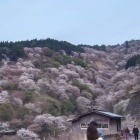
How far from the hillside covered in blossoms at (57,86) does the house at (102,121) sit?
9472 millimetres

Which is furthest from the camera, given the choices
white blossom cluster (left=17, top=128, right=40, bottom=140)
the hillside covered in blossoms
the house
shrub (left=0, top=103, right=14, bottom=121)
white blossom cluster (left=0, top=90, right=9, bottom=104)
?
white blossom cluster (left=0, top=90, right=9, bottom=104)

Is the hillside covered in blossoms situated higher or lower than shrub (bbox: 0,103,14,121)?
higher

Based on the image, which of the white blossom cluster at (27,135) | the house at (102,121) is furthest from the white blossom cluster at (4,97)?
the house at (102,121)

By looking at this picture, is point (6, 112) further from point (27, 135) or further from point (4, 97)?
point (27, 135)

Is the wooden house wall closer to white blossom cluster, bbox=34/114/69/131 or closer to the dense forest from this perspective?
white blossom cluster, bbox=34/114/69/131

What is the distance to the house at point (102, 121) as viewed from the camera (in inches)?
1134

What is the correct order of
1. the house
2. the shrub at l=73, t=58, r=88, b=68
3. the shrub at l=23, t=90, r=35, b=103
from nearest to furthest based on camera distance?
1. the house
2. the shrub at l=23, t=90, r=35, b=103
3. the shrub at l=73, t=58, r=88, b=68

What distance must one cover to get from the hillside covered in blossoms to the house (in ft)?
31.1

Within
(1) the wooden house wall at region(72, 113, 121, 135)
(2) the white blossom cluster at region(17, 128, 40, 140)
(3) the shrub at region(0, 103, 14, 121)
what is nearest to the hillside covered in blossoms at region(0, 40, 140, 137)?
(3) the shrub at region(0, 103, 14, 121)

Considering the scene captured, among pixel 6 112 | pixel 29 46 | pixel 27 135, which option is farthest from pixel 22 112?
pixel 29 46

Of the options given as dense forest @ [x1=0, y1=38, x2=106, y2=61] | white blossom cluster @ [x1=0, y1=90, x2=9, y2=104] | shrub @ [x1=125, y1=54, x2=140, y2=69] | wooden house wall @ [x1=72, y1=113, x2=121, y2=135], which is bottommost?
wooden house wall @ [x1=72, y1=113, x2=121, y2=135]

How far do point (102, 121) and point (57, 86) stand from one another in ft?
119

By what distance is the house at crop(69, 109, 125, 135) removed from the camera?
28.8m

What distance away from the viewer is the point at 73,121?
1196 inches
